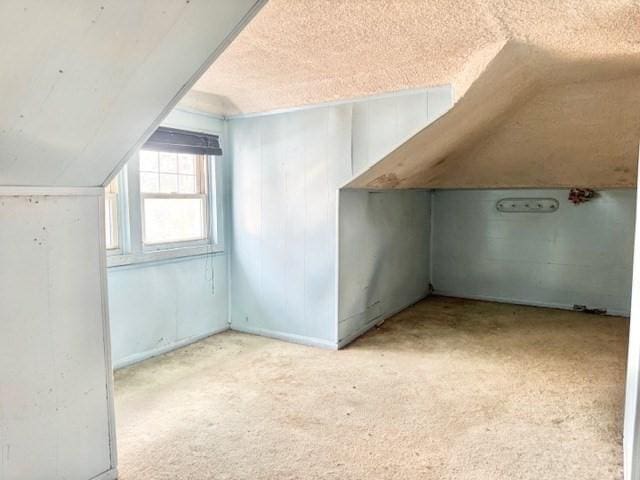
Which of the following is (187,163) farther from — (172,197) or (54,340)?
(54,340)

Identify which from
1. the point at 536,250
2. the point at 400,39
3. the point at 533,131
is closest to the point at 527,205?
the point at 536,250

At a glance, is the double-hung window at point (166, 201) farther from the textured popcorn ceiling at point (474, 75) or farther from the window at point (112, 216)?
the textured popcorn ceiling at point (474, 75)

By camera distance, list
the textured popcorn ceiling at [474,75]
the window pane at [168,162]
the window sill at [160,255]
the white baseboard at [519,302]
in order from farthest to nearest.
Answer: the white baseboard at [519,302]
the window pane at [168,162]
the window sill at [160,255]
the textured popcorn ceiling at [474,75]

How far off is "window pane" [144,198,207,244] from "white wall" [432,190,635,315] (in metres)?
3.19

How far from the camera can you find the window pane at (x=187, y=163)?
12.2ft

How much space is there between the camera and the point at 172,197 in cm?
362

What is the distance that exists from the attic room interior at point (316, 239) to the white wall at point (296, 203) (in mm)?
20

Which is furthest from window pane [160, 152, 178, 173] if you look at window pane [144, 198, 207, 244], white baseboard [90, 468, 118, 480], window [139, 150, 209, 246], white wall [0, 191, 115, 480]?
white baseboard [90, 468, 118, 480]

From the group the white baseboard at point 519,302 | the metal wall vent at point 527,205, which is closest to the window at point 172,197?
the white baseboard at point 519,302

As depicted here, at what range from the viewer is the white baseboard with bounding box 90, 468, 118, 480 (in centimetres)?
189

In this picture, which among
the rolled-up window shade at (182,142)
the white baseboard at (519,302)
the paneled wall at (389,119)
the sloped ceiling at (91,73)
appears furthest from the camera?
the white baseboard at (519,302)

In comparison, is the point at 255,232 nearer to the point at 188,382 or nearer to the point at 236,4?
the point at 188,382

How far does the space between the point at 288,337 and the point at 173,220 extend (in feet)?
4.72

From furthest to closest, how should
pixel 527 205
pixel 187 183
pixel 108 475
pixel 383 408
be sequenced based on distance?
pixel 527 205 → pixel 187 183 → pixel 383 408 → pixel 108 475
